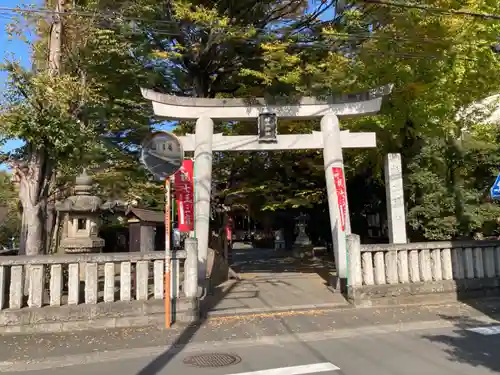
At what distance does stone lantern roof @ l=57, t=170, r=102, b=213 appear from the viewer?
1165 cm

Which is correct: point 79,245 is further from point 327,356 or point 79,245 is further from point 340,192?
point 327,356

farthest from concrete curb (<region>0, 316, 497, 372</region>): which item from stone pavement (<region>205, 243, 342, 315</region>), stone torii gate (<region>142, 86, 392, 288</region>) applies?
stone torii gate (<region>142, 86, 392, 288</region>)

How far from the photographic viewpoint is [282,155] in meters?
15.9

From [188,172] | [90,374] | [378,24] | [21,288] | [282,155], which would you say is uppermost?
[378,24]

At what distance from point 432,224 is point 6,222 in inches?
1255

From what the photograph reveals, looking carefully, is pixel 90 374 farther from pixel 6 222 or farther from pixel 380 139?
pixel 6 222

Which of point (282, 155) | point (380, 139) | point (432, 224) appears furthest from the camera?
point (282, 155)

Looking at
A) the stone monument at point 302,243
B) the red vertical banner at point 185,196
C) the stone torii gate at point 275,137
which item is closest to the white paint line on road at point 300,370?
the stone torii gate at point 275,137

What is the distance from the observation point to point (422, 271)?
1071cm

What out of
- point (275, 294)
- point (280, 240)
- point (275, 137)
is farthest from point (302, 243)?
point (275, 137)

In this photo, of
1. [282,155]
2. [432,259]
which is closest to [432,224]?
[432,259]

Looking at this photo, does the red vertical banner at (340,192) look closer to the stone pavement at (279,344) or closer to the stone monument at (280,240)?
the stone pavement at (279,344)

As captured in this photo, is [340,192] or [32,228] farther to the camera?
[340,192]

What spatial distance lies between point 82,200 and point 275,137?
17.8 feet
